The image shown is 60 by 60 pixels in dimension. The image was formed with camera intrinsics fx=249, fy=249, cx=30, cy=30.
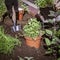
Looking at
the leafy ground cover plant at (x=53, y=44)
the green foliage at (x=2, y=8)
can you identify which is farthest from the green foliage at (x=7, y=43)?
the green foliage at (x=2, y=8)

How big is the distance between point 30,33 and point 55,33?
1.97ft

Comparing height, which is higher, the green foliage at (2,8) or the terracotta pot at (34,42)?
the green foliage at (2,8)

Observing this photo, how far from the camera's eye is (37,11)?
7902 millimetres

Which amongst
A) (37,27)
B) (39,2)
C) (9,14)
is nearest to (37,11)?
(39,2)

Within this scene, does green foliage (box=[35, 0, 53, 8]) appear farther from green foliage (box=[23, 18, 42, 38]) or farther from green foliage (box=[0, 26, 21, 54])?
green foliage (box=[0, 26, 21, 54])

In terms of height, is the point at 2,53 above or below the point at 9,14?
below

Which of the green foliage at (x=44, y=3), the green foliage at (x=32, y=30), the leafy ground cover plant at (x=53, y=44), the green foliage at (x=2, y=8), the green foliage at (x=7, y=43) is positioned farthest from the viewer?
the green foliage at (x=44, y=3)

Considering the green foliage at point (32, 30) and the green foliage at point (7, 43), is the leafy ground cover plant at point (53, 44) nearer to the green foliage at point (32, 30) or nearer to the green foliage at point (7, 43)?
the green foliage at point (32, 30)

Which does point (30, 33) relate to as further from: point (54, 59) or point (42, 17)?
point (42, 17)

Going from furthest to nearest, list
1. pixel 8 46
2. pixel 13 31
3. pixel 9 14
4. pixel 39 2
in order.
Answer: pixel 39 2, pixel 9 14, pixel 13 31, pixel 8 46

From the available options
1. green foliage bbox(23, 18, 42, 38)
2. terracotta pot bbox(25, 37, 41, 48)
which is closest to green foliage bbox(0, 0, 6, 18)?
green foliage bbox(23, 18, 42, 38)

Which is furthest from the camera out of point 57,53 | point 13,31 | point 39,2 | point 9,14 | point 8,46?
point 39,2

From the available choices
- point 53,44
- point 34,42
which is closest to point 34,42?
point 34,42

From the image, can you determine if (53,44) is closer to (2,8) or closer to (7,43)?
(7,43)
